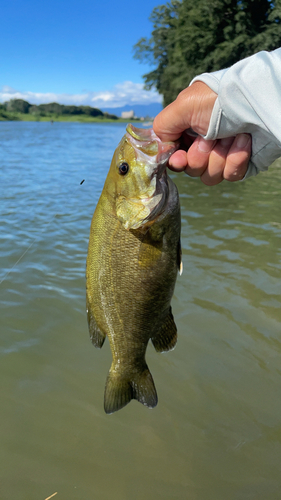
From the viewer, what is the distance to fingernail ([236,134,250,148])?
258 centimetres

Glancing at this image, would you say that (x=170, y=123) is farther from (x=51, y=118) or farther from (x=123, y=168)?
(x=51, y=118)

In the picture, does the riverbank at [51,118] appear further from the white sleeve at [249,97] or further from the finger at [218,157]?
the white sleeve at [249,97]

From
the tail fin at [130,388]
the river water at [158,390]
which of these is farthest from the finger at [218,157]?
the river water at [158,390]

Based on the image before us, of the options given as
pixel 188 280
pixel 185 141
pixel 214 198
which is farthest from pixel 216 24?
pixel 185 141

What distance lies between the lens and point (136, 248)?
2.20m

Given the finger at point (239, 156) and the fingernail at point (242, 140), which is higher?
the fingernail at point (242, 140)

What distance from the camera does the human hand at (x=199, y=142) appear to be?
2373 millimetres

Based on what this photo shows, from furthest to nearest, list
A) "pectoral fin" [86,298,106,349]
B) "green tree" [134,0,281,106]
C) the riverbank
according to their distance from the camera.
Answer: the riverbank < "green tree" [134,0,281,106] < "pectoral fin" [86,298,106,349]

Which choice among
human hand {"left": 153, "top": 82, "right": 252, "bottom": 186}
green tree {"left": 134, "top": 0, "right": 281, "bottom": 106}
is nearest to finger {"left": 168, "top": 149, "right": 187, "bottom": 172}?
human hand {"left": 153, "top": 82, "right": 252, "bottom": 186}

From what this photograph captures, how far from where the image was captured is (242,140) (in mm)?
2604

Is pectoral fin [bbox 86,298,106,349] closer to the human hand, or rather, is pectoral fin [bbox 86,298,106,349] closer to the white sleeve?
the human hand

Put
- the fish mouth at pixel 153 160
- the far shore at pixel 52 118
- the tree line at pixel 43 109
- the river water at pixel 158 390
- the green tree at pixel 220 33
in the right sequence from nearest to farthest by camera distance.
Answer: the fish mouth at pixel 153 160, the river water at pixel 158 390, the green tree at pixel 220 33, the far shore at pixel 52 118, the tree line at pixel 43 109

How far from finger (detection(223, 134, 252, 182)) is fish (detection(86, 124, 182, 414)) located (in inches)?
21.0

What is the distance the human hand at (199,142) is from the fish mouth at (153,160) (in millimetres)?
252
